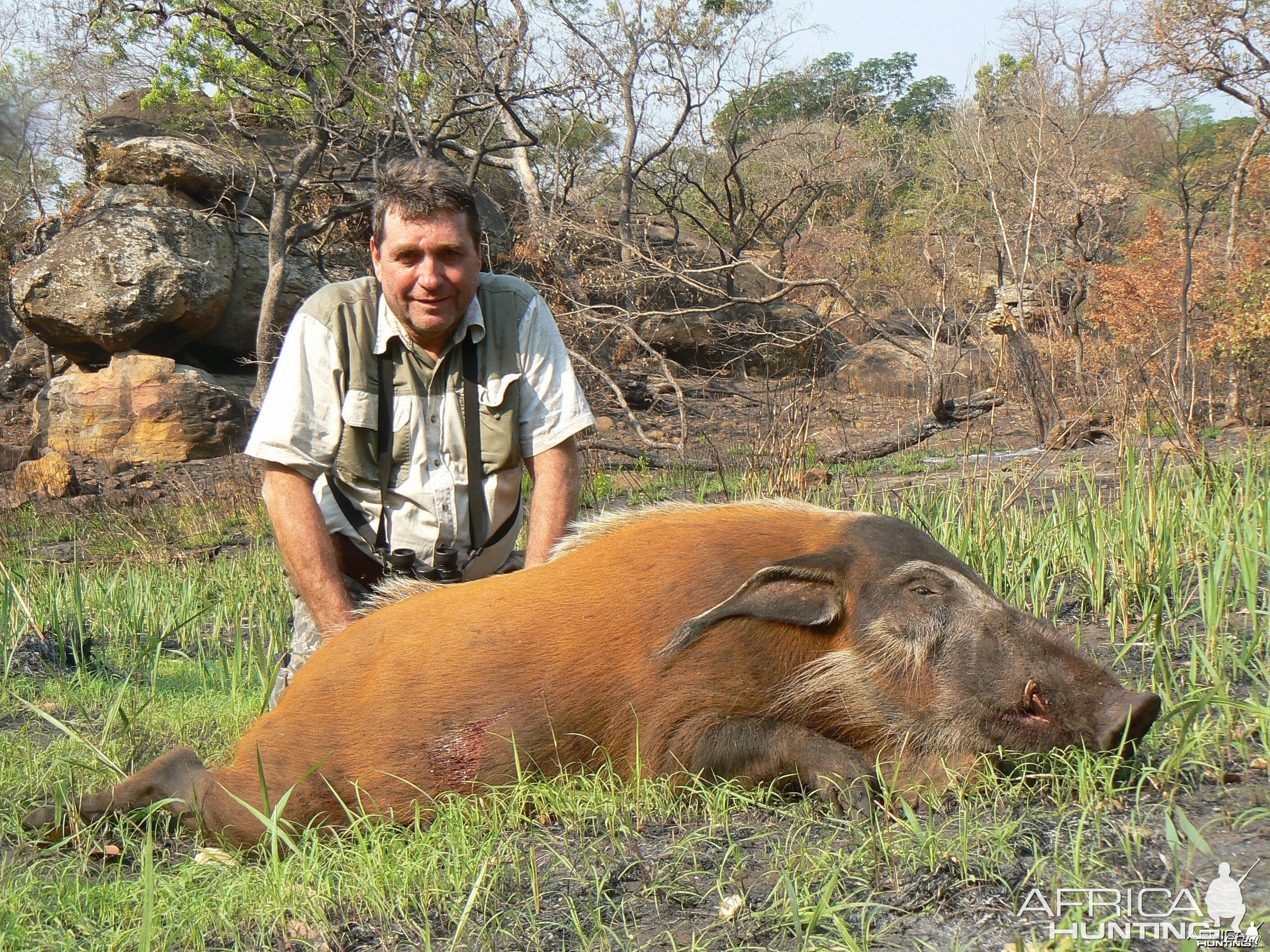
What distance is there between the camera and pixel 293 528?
3398 mm

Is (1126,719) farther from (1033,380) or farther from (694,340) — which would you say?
(694,340)

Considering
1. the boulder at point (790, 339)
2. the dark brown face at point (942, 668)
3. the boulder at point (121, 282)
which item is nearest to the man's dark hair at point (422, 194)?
the dark brown face at point (942, 668)

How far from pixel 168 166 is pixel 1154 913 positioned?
16.0 metres

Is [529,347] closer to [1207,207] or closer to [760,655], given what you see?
[760,655]

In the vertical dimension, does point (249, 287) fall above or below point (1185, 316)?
above

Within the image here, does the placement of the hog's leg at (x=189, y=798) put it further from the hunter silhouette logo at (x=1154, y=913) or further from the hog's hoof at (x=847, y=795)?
the hunter silhouette logo at (x=1154, y=913)

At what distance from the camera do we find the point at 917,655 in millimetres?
2449

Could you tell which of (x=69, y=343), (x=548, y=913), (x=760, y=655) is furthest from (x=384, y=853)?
(x=69, y=343)

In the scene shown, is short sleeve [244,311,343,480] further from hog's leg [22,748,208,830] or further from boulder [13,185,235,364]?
boulder [13,185,235,364]

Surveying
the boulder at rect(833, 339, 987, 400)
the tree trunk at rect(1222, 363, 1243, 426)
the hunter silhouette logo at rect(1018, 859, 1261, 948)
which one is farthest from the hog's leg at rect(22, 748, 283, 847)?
the boulder at rect(833, 339, 987, 400)

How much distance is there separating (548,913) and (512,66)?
1204 centimetres

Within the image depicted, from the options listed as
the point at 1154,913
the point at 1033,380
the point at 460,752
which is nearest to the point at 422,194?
the point at 460,752

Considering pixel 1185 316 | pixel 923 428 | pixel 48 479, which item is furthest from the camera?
pixel 48 479

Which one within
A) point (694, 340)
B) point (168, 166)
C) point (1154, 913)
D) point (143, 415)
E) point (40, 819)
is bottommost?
point (40, 819)
